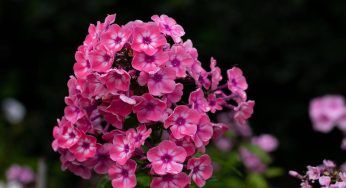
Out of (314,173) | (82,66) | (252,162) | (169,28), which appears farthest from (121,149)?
(252,162)

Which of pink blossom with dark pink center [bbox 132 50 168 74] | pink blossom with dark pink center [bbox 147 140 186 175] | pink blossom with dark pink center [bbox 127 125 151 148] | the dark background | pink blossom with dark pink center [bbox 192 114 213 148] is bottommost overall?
pink blossom with dark pink center [bbox 147 140 186 175]

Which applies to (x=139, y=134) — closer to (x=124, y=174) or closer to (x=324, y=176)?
(x=124, y=174)

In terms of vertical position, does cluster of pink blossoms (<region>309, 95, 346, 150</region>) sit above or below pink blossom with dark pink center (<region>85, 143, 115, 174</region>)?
above

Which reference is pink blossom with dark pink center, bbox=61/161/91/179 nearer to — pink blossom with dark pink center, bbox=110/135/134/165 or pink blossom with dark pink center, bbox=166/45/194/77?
pink blossom with dark pink center, bbox=110/135/134/165

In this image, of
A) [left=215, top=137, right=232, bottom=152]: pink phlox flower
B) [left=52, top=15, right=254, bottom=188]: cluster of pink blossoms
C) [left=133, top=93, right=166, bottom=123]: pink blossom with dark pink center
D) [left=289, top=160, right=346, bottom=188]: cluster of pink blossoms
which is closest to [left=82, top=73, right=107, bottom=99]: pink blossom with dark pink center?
[left=52, top=15, right=254, bottom=188]: cluster of pink blossoms

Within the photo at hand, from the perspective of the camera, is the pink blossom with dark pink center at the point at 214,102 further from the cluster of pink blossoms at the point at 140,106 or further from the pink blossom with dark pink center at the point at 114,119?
the pink blossom with dark pink center at the point at 114,119

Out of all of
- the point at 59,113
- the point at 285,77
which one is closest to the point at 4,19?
the point at 59,113
